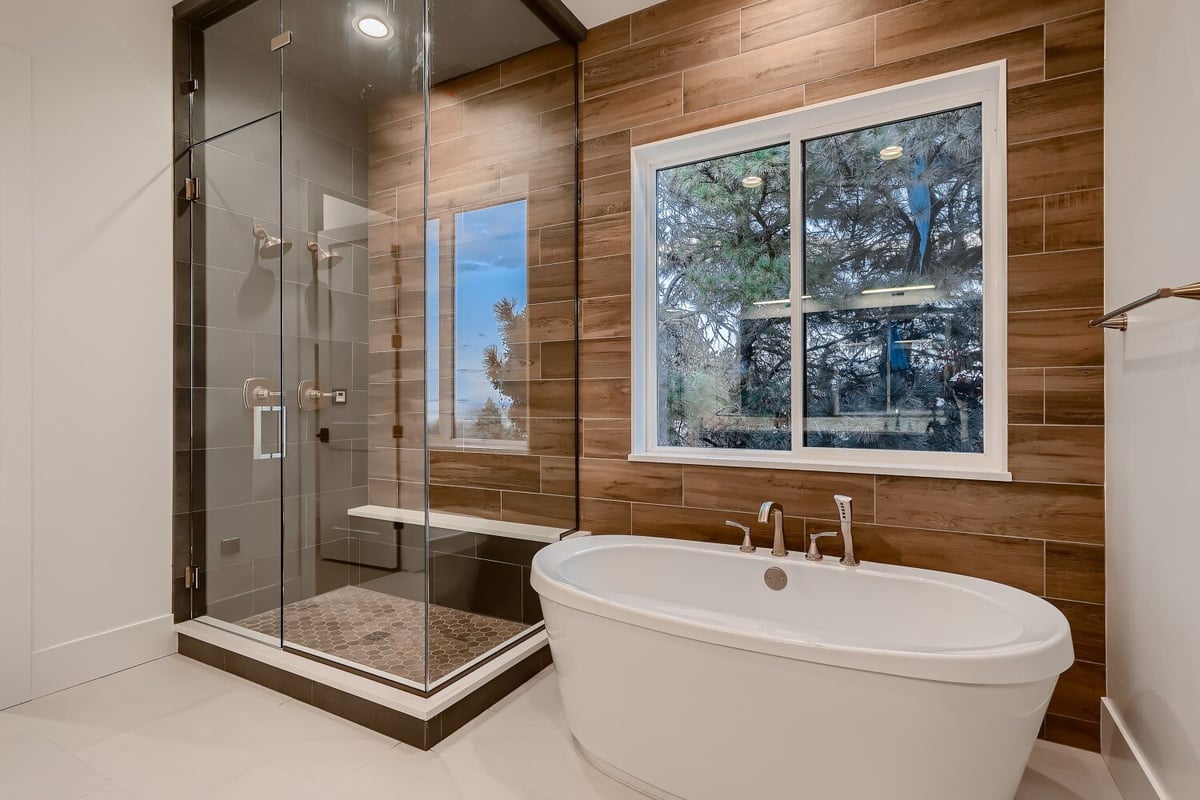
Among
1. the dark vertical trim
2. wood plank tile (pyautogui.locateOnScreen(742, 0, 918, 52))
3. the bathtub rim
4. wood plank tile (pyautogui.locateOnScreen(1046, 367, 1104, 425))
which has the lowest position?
the bathtub rim

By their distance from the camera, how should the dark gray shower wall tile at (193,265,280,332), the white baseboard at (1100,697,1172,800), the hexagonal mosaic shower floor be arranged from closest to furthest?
the white baseboard at (1100,697,1172,800)
the hexagonal mosaic shower floor
the dark gray shower wall tile at (193,265,280,332)

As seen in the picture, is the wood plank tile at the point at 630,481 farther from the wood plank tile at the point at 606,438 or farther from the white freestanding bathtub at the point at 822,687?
the white freestanding bathtub at the point at 822,687

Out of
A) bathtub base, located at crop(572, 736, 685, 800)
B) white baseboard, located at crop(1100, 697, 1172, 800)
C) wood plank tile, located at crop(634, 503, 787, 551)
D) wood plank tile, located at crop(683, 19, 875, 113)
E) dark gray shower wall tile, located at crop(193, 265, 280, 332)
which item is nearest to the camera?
white baseboard, located at crop(1100, 697, 1172, 800)

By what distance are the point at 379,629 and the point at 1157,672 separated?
230cm

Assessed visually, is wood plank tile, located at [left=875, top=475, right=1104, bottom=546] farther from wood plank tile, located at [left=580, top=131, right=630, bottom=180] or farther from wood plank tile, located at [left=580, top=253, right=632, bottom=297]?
wood plank tile, located at [left=580, top=131, right=630, bottom=180]

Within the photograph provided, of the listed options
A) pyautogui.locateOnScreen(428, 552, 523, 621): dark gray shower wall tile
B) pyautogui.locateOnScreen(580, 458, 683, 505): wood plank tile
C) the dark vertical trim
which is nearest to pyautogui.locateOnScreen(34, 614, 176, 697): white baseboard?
pyautogui.locateOnScreen(428, 552, 523, 621): dark gray shower wall tile

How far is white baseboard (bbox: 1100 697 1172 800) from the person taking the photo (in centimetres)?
149

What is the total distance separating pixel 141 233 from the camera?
97.7 inches

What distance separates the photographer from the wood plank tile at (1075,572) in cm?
187

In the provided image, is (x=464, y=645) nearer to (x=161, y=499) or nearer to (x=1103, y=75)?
(x=161, y=499)

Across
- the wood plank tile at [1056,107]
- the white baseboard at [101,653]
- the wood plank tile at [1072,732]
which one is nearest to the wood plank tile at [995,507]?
the wood plank tile at [1072,732]

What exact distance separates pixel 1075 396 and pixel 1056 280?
38cm

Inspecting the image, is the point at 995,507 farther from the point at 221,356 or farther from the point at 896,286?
the point at 221,356

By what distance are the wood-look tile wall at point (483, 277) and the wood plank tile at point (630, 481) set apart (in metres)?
0.11
